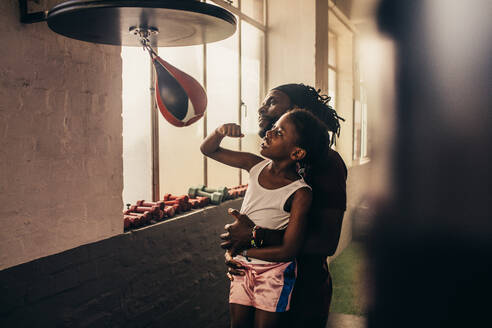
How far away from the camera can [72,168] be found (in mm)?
1652

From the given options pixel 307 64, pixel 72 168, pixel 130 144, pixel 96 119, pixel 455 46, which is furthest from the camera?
pixel 307 64

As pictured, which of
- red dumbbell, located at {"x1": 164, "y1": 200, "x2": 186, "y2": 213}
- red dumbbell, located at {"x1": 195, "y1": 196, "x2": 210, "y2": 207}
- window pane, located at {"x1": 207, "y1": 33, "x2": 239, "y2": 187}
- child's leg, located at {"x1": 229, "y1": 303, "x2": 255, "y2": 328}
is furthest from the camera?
window pane, located at {"x1": 207, "y1": 33, "x2": 239, "y2": 187}

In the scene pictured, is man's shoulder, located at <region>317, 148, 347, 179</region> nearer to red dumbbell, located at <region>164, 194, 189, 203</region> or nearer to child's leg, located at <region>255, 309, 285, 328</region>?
child's leg, located at <region>255, 309, 285, 328</region>

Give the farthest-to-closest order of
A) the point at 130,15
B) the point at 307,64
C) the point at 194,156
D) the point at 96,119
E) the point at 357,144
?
the point at 357,144
the point at 307,64
the point at 194,156
the point at 96,119
the point at 130,15

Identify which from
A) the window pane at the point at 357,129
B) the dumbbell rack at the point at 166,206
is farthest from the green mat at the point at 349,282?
the dumbbell rack at the point at 166,206

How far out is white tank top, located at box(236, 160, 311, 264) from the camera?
131 centimetres

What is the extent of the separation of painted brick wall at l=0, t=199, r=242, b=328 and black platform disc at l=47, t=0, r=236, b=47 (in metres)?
0.88

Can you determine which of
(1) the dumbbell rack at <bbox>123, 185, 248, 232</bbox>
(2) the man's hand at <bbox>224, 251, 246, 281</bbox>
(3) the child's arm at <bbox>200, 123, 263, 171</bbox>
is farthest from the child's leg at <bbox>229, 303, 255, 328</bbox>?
(1) the dumbbell rack at <bbox>123, 185, 248, 232</bbox>

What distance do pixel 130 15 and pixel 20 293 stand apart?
1.06 m

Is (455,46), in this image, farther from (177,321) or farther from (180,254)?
(177,321)

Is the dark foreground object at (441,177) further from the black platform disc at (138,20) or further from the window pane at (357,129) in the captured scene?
the black platform disc at (138,20)

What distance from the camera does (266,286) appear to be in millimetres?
1291

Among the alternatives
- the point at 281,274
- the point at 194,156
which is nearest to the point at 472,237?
the point at 194,156

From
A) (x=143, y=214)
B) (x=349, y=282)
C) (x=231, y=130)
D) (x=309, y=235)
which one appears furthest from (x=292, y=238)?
(x=349, y=282)
